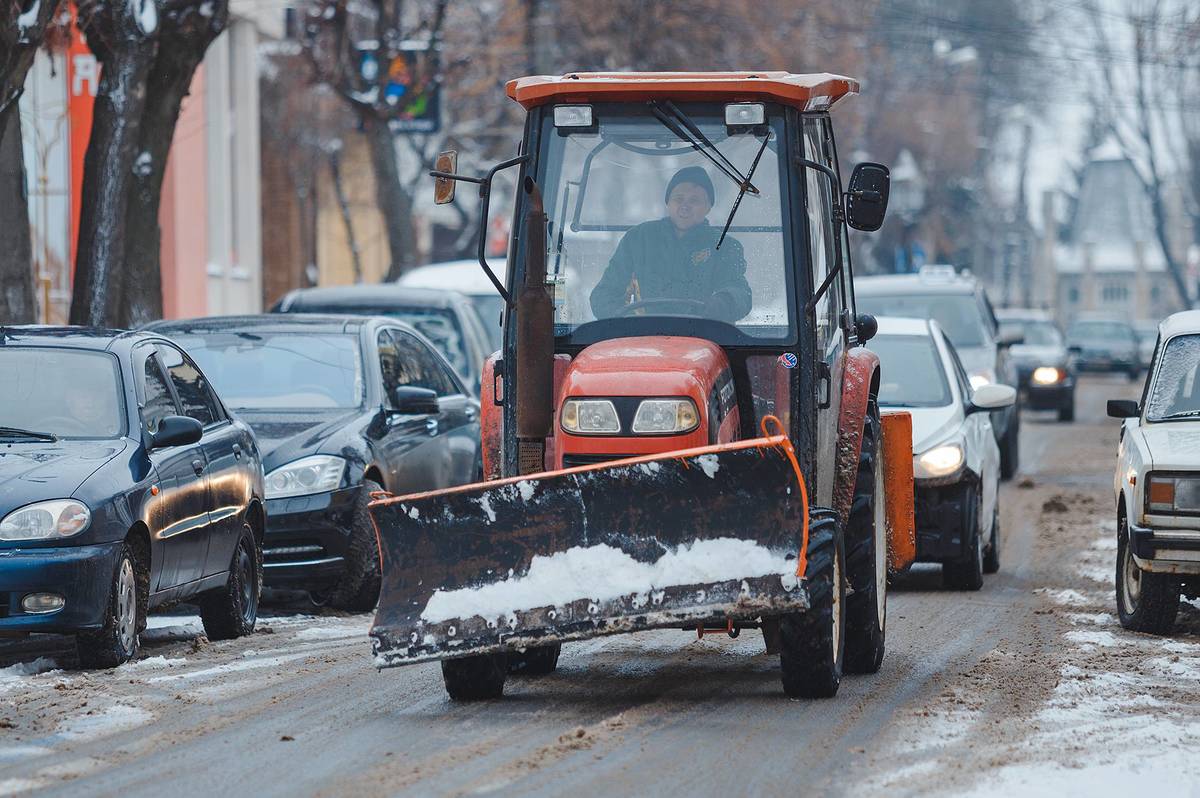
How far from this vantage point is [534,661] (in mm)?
9383

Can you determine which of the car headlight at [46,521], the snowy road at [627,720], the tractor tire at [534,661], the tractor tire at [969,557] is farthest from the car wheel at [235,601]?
the tractor tire at [969,557]

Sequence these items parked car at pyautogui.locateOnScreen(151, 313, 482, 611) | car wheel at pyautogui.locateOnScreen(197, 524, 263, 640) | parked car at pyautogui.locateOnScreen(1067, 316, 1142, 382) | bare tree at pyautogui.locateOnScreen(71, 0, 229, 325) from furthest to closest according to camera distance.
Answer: parked car at pyautogui.locateOnScreen(1067, 316, 1142, 382), bare tree at pyautogui.locateOnScreen(71, 0, 229, 325), parked car at pyautogui.locateOnScreen(151, 313, 482, 611), car wheel at pyautogui.locateOnScreen(197, 524, 263, 640)

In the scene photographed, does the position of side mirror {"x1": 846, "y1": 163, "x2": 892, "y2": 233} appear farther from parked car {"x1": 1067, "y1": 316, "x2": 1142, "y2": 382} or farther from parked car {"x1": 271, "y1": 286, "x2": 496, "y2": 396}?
parked car {"x1": 1067, "y1": 316, "x2": 1142, "y2": 382}

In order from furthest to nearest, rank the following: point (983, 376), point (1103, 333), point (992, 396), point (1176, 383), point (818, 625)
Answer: point (1103, 333)
point (983, 376)
point (992, 396)
point (1176, 383)
point (818, 625)

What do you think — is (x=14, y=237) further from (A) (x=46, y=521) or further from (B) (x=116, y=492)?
(A) (x=46, y=521)

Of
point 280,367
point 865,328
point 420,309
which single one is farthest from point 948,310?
point 865,328

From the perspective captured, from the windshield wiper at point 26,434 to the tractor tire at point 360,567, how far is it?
2.50 m

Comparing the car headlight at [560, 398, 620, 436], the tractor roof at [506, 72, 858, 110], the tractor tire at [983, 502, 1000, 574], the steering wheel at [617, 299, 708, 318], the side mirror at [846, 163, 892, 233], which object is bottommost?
the tractor tire at [983, 502, 1000, 574]

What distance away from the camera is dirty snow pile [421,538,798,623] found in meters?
7.96

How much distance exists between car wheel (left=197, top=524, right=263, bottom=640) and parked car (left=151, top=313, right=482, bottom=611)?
67 centimetres

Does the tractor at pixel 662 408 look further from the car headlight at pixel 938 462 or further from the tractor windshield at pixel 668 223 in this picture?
the car headlight at pixel 938 462

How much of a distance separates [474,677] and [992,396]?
236 inches

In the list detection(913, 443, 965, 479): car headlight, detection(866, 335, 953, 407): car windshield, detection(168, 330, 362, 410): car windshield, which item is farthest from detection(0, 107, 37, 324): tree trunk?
detection(913, 443, 965, 479): car headlight

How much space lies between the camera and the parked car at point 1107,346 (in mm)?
56875
